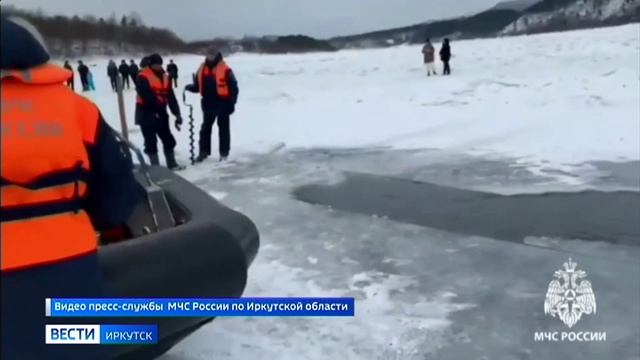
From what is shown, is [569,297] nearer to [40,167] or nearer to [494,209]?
[494,209]

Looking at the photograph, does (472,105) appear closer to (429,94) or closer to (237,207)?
(429,94)

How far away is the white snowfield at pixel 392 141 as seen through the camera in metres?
3.61

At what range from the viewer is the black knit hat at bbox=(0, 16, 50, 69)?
170 cm

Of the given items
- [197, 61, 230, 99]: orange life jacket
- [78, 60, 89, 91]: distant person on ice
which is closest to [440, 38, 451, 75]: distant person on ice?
[197, 61, 230, 99]: orange life jacket

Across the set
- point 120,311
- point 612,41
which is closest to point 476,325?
point 120,311

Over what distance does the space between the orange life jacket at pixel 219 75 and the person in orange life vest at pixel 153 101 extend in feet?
2.02

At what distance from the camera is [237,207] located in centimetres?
642

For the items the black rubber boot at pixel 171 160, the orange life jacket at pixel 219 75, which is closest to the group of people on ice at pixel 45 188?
the black rubber boot at pixel 171 160

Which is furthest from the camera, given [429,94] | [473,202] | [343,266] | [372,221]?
[429,94]

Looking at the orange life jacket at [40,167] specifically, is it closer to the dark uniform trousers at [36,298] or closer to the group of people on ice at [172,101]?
the dark uniform trousers at [36,298]

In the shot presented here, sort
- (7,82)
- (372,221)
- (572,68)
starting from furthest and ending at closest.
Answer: (572,68) → (372,221) → (7,82)

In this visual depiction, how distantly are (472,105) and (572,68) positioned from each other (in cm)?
636

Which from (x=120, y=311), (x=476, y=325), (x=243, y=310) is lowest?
(x=476, y=325)

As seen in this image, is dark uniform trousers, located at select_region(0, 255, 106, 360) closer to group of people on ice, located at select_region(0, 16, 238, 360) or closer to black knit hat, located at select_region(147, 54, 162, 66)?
group of people on ice, located at select_region(0, 16, 238, 360)
